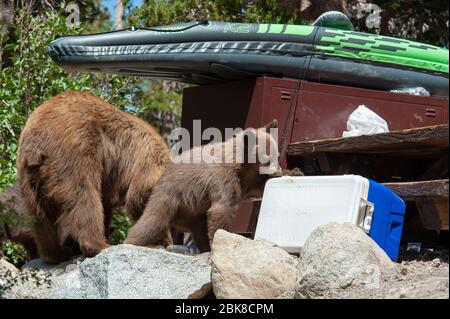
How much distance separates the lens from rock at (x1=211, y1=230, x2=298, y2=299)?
6234 mm

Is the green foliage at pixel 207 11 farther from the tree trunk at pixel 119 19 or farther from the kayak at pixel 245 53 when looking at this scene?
the tree trunk at pixel 119 19

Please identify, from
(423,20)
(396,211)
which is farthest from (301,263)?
(423,20)

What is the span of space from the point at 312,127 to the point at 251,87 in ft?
2.61

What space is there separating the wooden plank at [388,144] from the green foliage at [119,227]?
2554mm

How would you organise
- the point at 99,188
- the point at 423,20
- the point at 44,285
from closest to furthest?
the point at 44,285 < the point at 99,188 < the point at 423,20

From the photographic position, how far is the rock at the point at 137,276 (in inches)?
267

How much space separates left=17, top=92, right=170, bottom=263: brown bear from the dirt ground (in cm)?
269

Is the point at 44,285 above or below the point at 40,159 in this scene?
below

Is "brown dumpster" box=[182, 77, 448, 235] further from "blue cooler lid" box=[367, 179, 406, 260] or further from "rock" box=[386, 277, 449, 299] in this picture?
"rock" box=[386, 277, 449, 299]

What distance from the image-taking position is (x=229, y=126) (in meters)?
9.50

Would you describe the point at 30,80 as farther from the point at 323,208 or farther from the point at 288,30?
the point at 323,208

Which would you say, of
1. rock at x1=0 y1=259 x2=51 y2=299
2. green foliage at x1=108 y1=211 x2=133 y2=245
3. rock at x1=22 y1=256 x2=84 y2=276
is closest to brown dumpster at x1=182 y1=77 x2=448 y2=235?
green foliage at x1=108 y1=211 x2=133 y2=245
